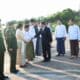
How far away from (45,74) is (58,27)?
470 centimetres

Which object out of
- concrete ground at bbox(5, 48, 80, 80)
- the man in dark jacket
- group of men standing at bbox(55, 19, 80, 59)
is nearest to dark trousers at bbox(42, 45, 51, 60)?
the man in dark jacket

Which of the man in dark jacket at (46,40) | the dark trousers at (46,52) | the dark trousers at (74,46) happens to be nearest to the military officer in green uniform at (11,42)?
the man in dark jacket at (46,40)

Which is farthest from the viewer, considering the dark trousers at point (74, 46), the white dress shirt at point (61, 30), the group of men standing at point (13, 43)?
the white dress shirt at point (61, 30)

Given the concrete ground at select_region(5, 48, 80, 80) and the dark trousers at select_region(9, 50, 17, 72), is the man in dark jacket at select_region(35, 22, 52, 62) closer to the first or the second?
the concrete ground at select_region(5, 48, 80, 80)

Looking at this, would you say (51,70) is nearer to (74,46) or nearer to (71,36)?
(71,36)

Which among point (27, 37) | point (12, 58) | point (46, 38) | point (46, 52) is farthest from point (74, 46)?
point (12, 58)

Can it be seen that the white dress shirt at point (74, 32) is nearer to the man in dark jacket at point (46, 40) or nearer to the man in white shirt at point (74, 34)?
the man in white shirt at point (74, 34)

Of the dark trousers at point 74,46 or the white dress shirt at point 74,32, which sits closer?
the white dress shirt at point 74,32

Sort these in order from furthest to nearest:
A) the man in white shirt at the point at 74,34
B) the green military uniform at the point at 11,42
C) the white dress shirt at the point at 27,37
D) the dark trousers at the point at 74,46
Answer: the dark trousers at the point at 74,46 → the man in white shirt at the point at 74,34 → the white dress shirt at the point at 27,37 → the green military uniform at the point at 11,42

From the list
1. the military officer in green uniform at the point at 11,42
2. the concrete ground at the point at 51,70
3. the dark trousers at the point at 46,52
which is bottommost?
the concrete ground at the point at 51,70

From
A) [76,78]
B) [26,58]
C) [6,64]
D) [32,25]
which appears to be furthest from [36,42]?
[76,78]

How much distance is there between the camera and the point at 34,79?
11664 mm

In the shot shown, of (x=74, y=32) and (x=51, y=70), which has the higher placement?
(x=74, y=32)

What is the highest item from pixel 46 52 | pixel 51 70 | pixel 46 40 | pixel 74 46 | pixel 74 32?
pixel 74 32
